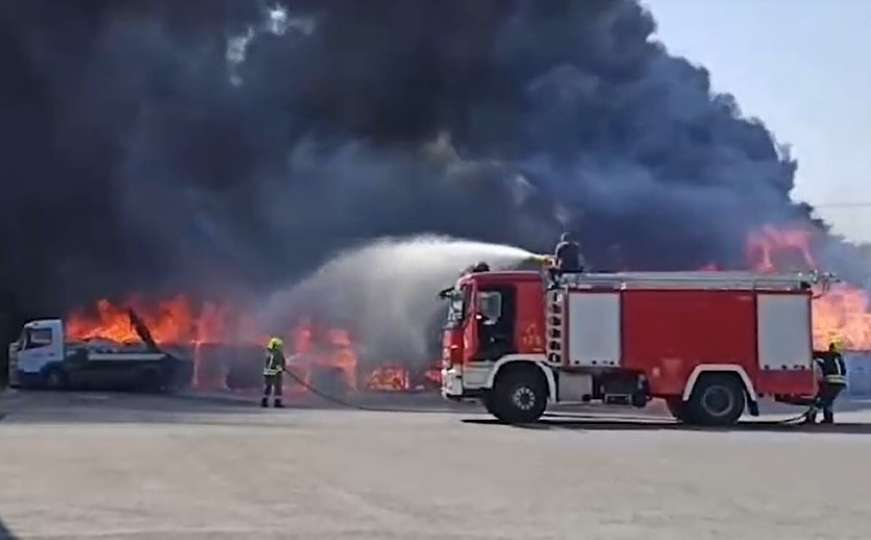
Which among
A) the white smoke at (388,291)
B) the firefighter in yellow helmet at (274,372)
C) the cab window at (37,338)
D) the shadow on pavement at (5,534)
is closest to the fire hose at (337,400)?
the firefighter in yellow helmet at (274,372)

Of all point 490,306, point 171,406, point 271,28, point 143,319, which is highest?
point 271,28

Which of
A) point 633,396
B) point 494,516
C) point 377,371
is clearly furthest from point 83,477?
point 377,371

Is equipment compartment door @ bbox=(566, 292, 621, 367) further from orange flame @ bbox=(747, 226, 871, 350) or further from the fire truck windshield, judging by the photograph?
orange flame @ bbox=(747, 226, 871, 350)

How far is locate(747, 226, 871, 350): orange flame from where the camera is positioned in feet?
132

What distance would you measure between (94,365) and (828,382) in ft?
64.5

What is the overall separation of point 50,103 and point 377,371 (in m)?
16.1

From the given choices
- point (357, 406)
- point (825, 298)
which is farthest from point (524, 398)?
point (825, 298)

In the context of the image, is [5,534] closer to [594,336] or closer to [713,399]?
[594,336]

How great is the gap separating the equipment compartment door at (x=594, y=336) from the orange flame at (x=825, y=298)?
15959 millimetres

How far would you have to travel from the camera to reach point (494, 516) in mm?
10977

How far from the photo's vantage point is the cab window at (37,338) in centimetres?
3784

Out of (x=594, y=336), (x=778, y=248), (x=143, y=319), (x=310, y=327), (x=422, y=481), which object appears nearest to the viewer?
(x=422, y=481)

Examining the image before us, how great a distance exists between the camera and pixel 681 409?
23.4 metres

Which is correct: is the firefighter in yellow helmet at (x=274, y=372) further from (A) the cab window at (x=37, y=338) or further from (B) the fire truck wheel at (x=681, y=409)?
(A) the cab window at (x=37, y=338)
